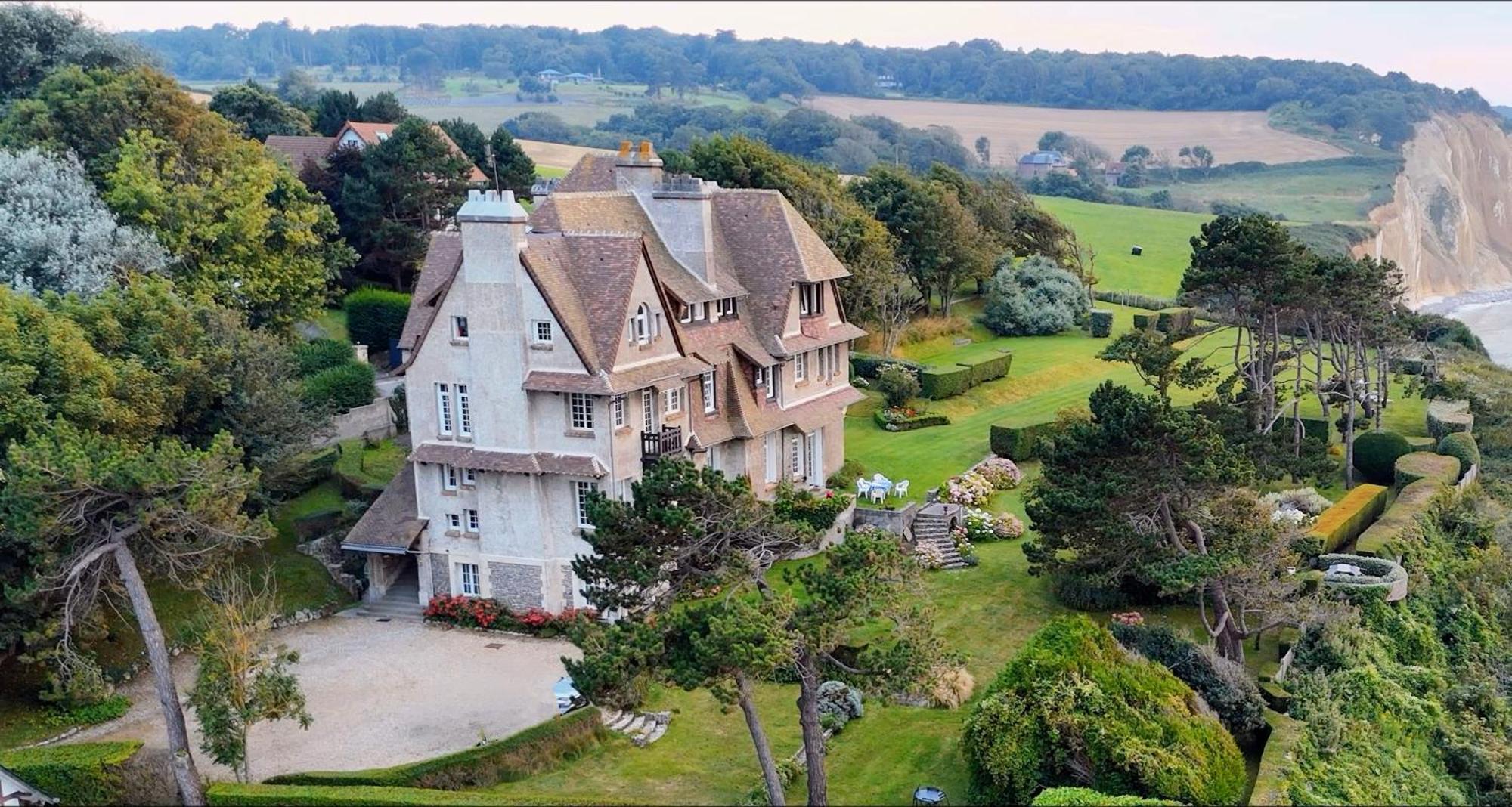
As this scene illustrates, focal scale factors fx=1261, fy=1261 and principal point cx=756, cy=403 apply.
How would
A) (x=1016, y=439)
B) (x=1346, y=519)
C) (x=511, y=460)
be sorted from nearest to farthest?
(x=511, y=460) < (x=1346, y=519) < (x=1016, y=439)

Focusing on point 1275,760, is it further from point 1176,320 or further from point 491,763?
point 1176,320

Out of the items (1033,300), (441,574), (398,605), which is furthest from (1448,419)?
(398,605)

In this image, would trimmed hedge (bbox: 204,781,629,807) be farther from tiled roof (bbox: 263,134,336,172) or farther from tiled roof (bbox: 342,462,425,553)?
tiled roof (bbox: 263,134,336,172)

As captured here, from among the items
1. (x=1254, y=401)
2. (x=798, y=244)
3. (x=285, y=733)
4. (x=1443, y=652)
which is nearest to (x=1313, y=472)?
(x=1254, y=401)

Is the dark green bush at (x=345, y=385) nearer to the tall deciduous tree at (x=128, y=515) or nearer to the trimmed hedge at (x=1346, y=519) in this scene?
the tall deciduous tree at (x=128, y=515)

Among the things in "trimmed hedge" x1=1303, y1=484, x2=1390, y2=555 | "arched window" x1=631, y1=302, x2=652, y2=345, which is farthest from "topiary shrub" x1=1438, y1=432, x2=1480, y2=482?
"arched window" x1=631, y1=302, x2=652, y2=345

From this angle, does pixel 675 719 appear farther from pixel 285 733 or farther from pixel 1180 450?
pixel 1180 450
